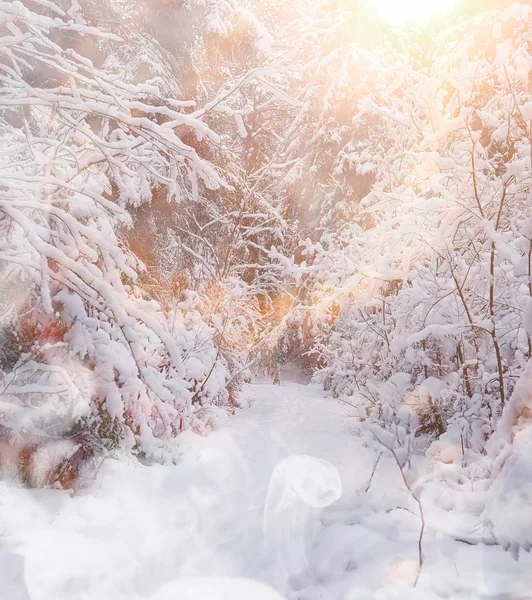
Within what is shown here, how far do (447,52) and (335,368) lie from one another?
7916mm

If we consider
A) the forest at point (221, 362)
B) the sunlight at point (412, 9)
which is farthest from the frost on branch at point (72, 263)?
the sunlight at point (412, 9)

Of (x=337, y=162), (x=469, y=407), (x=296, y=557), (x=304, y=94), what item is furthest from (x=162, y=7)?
(x=296, y=557)

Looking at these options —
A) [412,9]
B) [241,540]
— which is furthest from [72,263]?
[412,9]

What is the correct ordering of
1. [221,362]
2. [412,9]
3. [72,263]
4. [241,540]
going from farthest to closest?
[221,362]
[412,9]
[241,540]
[72,263]

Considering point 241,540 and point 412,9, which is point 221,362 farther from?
point 412,9

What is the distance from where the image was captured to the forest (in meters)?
2.13

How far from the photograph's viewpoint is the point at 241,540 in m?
3.04

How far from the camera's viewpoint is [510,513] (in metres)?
1.84

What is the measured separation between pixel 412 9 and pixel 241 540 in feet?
22.9

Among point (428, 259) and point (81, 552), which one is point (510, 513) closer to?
point (81, 552)

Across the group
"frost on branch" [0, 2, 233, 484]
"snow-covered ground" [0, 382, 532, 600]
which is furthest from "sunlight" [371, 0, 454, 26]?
"snow-covered ground" [0, 382, 532, 600]

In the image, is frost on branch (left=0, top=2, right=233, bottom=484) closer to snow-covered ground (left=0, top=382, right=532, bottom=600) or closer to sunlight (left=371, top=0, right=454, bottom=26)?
snow-covered ground (left=0, top=382, right=532, bottom=600)

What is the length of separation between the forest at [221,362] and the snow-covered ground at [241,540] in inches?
0.6

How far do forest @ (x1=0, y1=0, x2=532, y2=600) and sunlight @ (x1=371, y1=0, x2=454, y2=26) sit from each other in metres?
0.08
